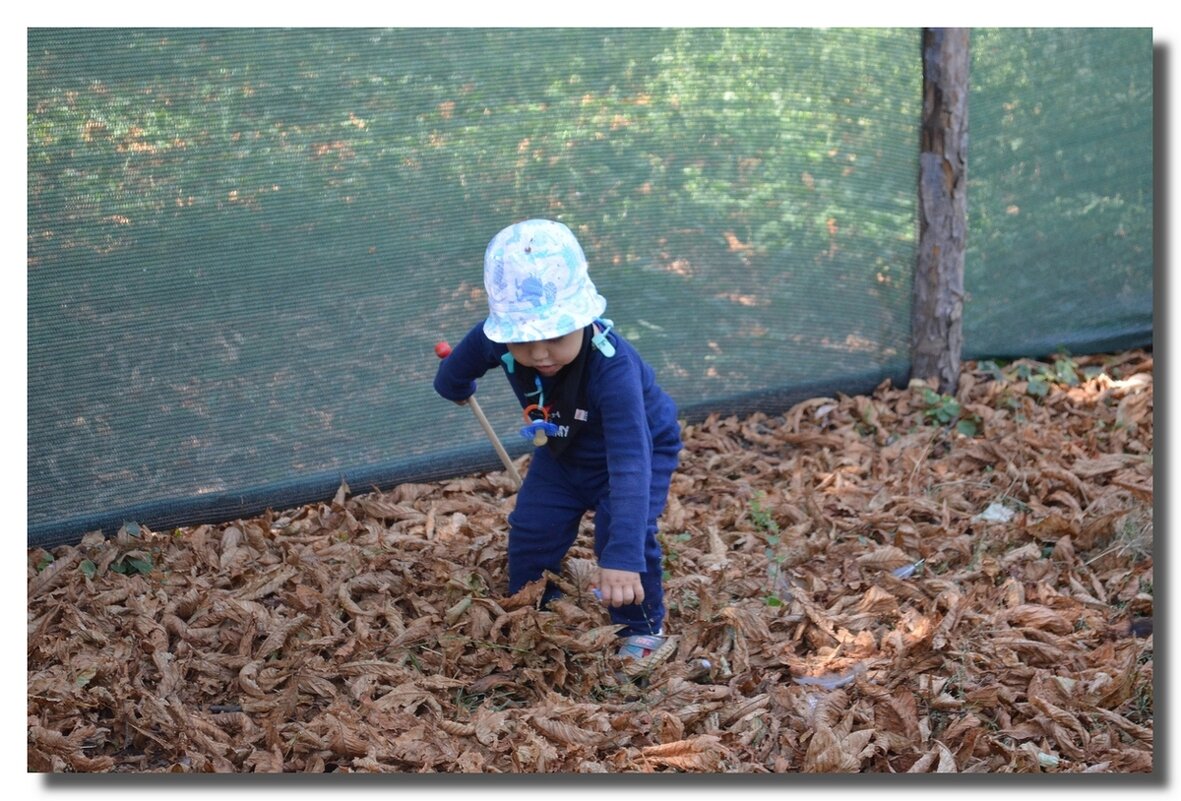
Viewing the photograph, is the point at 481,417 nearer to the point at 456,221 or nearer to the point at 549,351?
the point at 549,351

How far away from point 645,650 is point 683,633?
0.48 feet

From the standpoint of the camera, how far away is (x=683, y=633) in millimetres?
3322

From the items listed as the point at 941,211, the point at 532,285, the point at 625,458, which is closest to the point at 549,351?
the point at 532,285

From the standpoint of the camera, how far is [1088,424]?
4613mm

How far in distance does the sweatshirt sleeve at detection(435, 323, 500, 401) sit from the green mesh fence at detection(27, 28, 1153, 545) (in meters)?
0.78

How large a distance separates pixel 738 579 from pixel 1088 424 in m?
1.80

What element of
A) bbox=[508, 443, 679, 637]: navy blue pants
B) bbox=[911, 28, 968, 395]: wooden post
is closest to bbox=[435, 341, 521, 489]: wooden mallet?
bbox=[508, 443, 679, 637]: navy blue pants

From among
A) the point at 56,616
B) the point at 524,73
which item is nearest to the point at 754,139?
the point at 524,73

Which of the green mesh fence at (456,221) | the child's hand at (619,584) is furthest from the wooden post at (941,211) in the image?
the child's hand at (619,584)

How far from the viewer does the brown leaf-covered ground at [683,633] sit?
2826 millimetres

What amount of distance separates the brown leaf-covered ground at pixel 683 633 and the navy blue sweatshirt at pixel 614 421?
1.15 feet

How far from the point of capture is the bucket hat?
2.82 metres

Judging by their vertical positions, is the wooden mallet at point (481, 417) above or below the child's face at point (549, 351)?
below

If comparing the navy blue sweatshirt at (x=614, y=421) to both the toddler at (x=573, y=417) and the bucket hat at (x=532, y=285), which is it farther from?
the bucket hat at (x=532, y=285)
